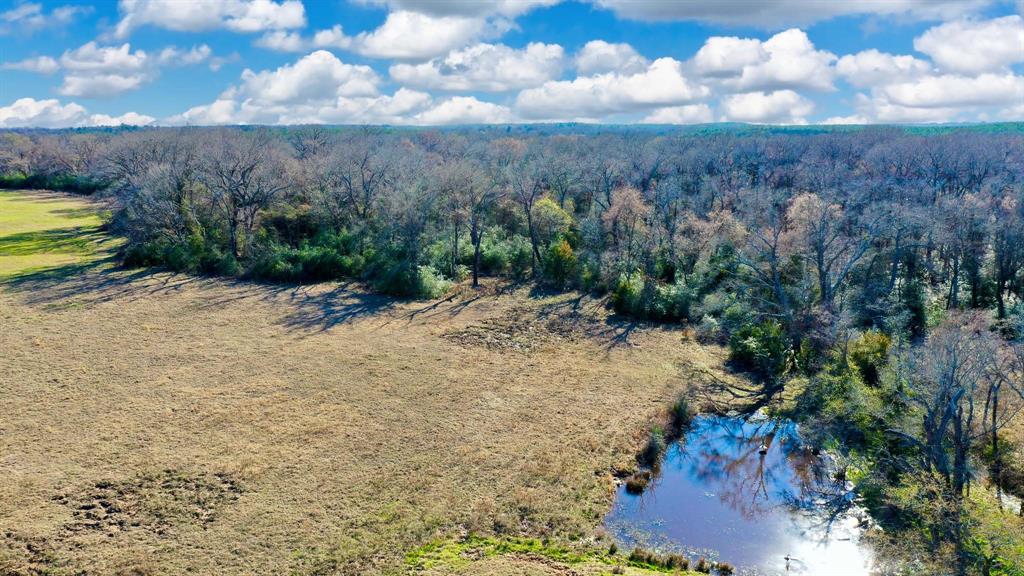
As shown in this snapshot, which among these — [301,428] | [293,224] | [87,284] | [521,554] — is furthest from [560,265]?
[87,284]

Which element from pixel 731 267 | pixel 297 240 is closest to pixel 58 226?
pixel 297 240

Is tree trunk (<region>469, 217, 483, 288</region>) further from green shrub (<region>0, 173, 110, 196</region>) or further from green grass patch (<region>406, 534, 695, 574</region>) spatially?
green shrub (<region>0, 173, 110, 196</region>)

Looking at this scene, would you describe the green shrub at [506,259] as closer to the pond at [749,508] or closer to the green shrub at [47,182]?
the pond at [749,508]

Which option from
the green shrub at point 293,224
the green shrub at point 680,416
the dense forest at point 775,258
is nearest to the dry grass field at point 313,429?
the green shrub at point 680,416

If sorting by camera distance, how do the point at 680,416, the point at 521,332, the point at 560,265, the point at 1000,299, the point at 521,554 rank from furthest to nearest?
the point at 560,265, the point at 521,332, the point at 1000,299, the point at 680,416, the point at 521,554

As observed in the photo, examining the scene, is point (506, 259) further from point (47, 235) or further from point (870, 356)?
point (47, 235)
